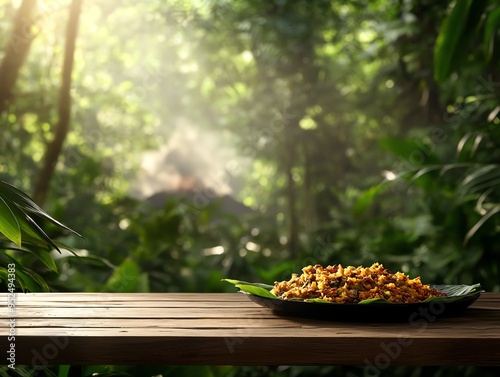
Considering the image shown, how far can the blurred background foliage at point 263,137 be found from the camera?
3.14 meters

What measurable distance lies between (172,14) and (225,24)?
0.54 metres

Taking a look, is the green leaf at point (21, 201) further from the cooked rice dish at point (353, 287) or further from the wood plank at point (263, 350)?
the cooked rice dish at point (353, 287)

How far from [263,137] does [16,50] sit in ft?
13.3

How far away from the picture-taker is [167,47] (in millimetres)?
10852

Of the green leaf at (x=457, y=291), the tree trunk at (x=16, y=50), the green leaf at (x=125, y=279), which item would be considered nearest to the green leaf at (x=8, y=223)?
the green leaf at (x=457, y=291)

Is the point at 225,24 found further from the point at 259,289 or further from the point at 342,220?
the point at 259,289

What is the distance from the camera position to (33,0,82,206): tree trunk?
4360mm

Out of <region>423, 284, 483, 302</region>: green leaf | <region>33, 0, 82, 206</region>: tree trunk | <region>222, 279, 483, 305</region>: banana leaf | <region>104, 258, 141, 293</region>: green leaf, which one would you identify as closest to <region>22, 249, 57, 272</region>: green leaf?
<region>222, 279, 483, 305</region>: banana leaf

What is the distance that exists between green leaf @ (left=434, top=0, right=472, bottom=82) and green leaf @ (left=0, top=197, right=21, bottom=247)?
162 cm

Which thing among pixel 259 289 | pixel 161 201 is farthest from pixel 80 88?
pixel 259 289

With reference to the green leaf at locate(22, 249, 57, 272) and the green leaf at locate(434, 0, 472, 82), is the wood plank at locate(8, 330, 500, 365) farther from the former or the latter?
the green leaf at locate(434, 0, 472, 82)

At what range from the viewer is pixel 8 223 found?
1.24m

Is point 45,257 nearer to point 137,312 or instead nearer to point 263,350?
point 137,312

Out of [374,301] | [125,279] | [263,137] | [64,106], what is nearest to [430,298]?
[374,301]
